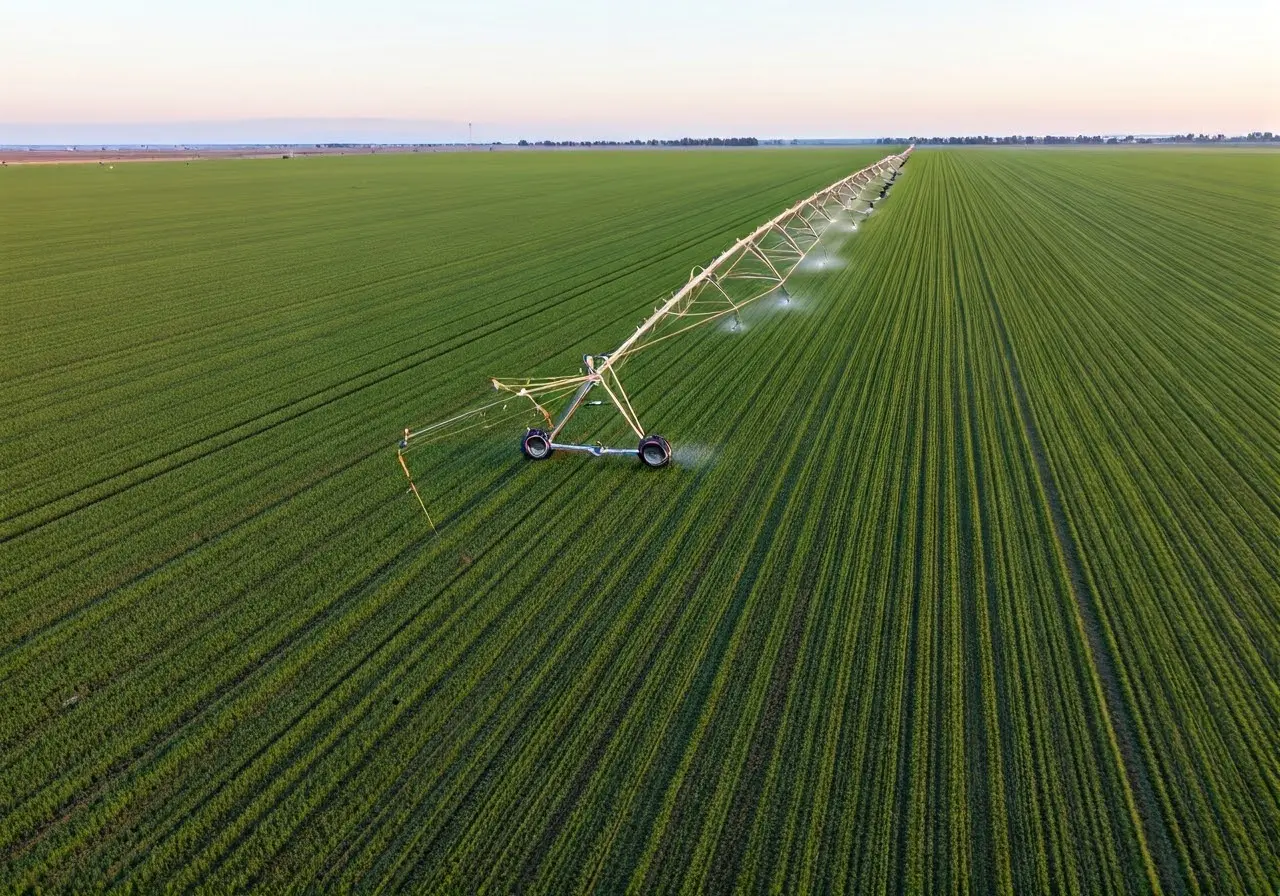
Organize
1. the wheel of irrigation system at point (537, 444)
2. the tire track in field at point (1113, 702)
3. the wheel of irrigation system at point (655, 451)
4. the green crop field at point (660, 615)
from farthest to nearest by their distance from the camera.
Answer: the wheel of irrigation system at point (537, 444) < the wheel of irrigation system at point (655, 451) < the green crop field at point (660, 615) < the tire track in field at point (1113, 702)

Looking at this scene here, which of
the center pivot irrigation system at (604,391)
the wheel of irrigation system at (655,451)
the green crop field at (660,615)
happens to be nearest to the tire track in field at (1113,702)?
the green crop field at (660,615)

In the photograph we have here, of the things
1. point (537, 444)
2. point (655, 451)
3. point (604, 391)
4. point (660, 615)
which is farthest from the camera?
point (604, 391)

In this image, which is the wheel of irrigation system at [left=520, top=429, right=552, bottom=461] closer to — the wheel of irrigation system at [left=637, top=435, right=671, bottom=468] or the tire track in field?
the wheel of irrigation system at [left=637, top=435, right=671, bottom=468]

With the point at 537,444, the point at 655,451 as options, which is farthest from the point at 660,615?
the point at 537,444

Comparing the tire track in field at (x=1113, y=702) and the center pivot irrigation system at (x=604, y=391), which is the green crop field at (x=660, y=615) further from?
the center pivot irrigation system at (x=604, y=391)

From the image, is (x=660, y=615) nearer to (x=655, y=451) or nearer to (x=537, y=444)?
(x=655, y=451)

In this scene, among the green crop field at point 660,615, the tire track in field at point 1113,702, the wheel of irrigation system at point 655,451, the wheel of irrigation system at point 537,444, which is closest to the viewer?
the tire track in field at point 1113,702
